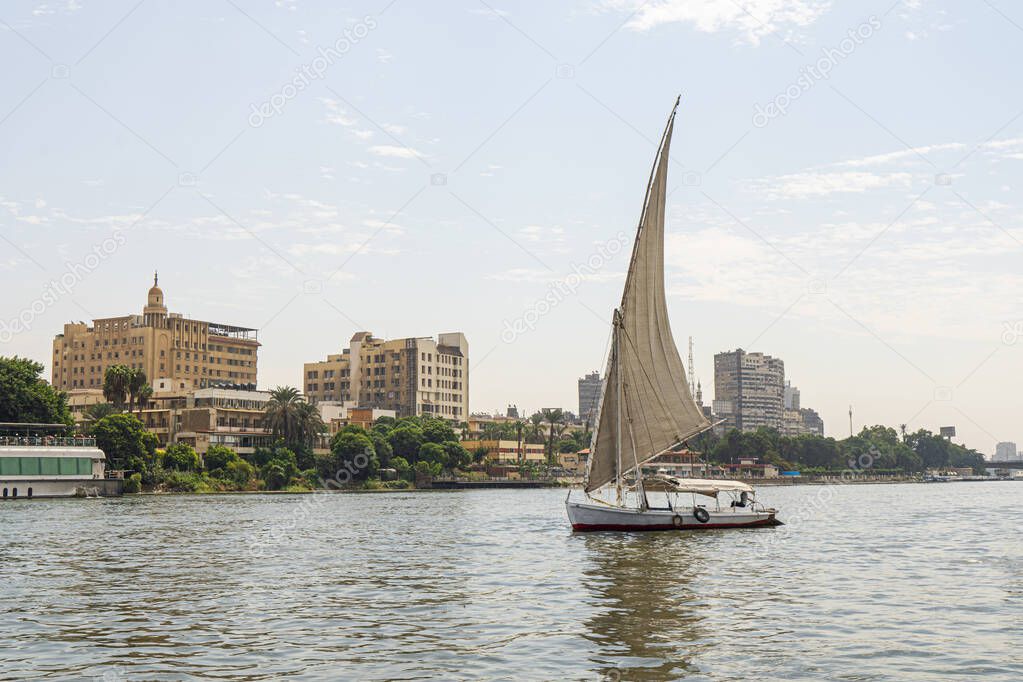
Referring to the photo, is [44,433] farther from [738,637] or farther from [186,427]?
[738,637]

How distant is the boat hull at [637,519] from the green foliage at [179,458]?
88.3 m

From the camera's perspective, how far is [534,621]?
30047mm

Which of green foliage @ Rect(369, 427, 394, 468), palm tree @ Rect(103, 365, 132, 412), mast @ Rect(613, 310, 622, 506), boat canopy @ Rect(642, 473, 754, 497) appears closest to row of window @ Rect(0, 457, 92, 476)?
palm tree @ Rect(103, 365, 132, 412)

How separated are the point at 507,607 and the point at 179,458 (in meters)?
118

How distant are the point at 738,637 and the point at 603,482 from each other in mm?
38782

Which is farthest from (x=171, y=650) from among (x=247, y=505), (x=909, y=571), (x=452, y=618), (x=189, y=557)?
(x=247, y=505)

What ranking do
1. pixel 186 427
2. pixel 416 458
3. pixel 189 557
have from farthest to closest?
pixel 416 458 < pixel 186 427 < pixel 189 557

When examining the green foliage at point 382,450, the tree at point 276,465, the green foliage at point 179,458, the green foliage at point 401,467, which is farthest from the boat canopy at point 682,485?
the green foliage at point 401,467

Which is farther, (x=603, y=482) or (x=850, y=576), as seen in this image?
(x=603, y=482)

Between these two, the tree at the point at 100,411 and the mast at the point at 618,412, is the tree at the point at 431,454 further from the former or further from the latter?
the mast at the point at 618,412

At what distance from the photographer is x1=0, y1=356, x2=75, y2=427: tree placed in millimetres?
127062

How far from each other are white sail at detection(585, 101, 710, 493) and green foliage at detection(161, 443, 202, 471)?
293 ft

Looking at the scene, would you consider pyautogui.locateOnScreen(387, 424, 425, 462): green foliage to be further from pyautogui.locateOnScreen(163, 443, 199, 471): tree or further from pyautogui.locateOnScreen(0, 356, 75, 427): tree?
pyautogui.locateOnScreen(0, 356, 75, 427): tree

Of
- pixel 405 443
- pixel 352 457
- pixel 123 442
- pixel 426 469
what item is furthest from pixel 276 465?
pixel 405 443
